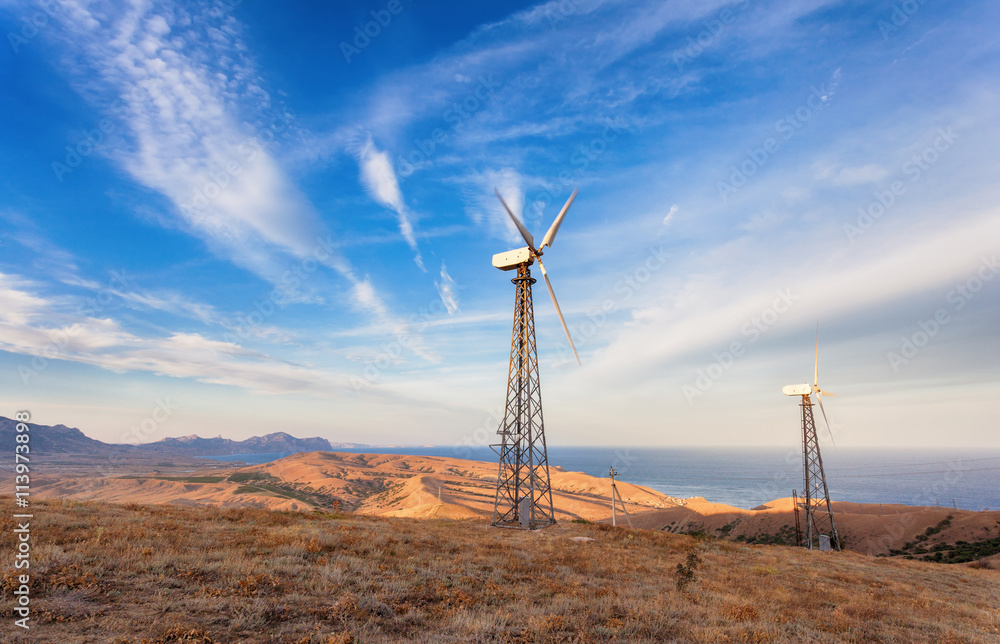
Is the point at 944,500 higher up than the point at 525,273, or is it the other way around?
the point at 525,273

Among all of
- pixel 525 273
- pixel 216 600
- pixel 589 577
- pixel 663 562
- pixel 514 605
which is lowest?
pixel 663 562

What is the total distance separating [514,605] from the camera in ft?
31.0

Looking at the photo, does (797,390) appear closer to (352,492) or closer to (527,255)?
(527,255)

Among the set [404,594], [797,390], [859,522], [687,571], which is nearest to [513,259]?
[687,571]

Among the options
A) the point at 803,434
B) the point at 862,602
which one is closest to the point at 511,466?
the point at 862,602

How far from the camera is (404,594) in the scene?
952 centimetres

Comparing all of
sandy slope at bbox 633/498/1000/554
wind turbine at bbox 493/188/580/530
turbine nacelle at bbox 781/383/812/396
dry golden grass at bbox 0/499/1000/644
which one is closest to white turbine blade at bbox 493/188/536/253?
wind turbine at bbox 493/188/580/530

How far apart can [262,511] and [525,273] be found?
790 inches

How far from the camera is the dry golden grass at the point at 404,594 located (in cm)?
720

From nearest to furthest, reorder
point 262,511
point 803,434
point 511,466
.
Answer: point 262,511, point 511,466, point 803,434

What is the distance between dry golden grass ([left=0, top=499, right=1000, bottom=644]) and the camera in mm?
7195

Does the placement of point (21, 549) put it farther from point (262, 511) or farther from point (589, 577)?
point (589, 577)

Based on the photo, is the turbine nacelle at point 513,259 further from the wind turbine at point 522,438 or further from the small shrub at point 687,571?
the small shrub at point 687,571

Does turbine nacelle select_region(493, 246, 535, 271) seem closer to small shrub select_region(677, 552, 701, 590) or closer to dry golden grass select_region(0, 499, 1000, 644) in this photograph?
dry golden grass select_region(0, 499, 1000, 644)
